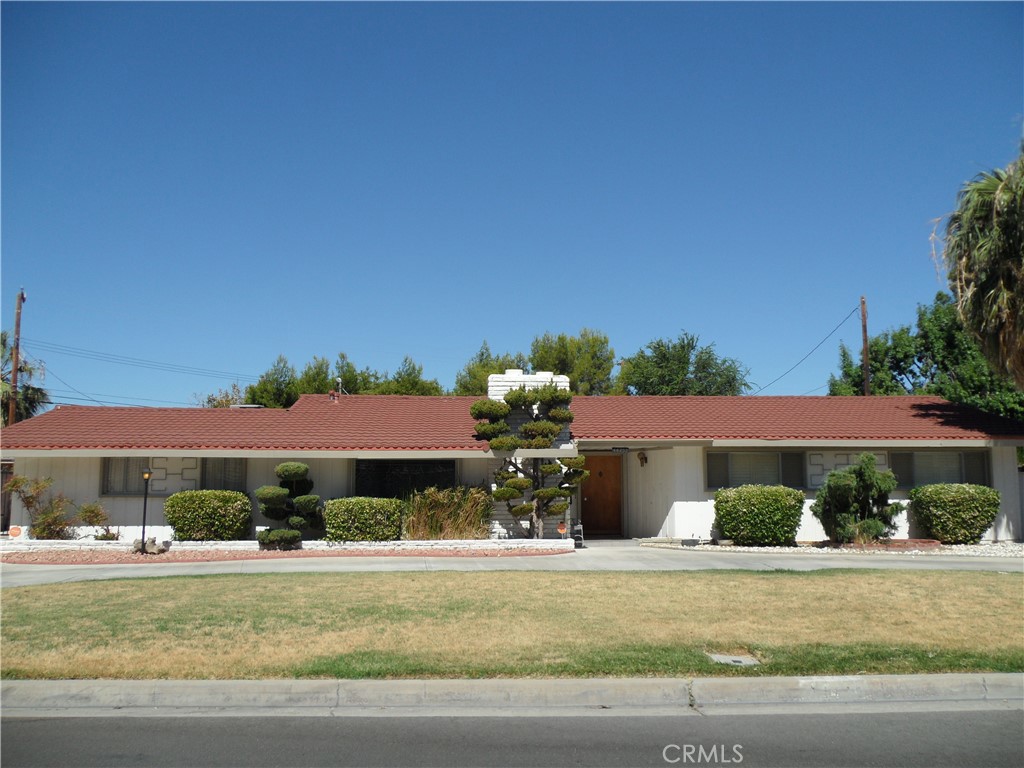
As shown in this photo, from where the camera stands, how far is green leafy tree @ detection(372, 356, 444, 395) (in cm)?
4484

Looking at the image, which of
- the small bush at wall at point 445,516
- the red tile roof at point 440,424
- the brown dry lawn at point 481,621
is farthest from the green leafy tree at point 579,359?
the brown dry lawn at point 481,621

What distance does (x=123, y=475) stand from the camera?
21.8m

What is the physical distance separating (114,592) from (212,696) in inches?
228

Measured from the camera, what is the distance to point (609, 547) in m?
20.7

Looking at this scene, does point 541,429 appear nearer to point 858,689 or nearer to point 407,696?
point 858,689

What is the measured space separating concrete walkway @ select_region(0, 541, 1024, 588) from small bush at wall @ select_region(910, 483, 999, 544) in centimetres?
276

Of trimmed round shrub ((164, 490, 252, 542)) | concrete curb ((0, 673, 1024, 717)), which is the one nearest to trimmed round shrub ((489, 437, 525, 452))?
trimmed round shrub ((164, 490, 252, 542))

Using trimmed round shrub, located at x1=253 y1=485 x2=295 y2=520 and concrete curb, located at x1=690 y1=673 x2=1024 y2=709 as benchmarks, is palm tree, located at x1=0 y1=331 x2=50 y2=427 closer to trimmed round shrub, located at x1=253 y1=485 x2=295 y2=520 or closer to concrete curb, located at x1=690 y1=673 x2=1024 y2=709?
trimmed round shrub, located at x1=253 y1=485 x2=295 y2=520

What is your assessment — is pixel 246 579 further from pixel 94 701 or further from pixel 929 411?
pixel 929 411

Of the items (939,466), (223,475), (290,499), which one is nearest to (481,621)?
(290,499)

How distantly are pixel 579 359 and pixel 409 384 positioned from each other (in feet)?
29.6

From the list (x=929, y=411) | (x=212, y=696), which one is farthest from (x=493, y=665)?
(x=929, y=411)

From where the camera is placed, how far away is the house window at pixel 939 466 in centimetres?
2277

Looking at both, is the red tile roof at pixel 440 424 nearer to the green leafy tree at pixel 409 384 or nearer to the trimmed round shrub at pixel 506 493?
the trimmed round shrub at pixel 506 493
